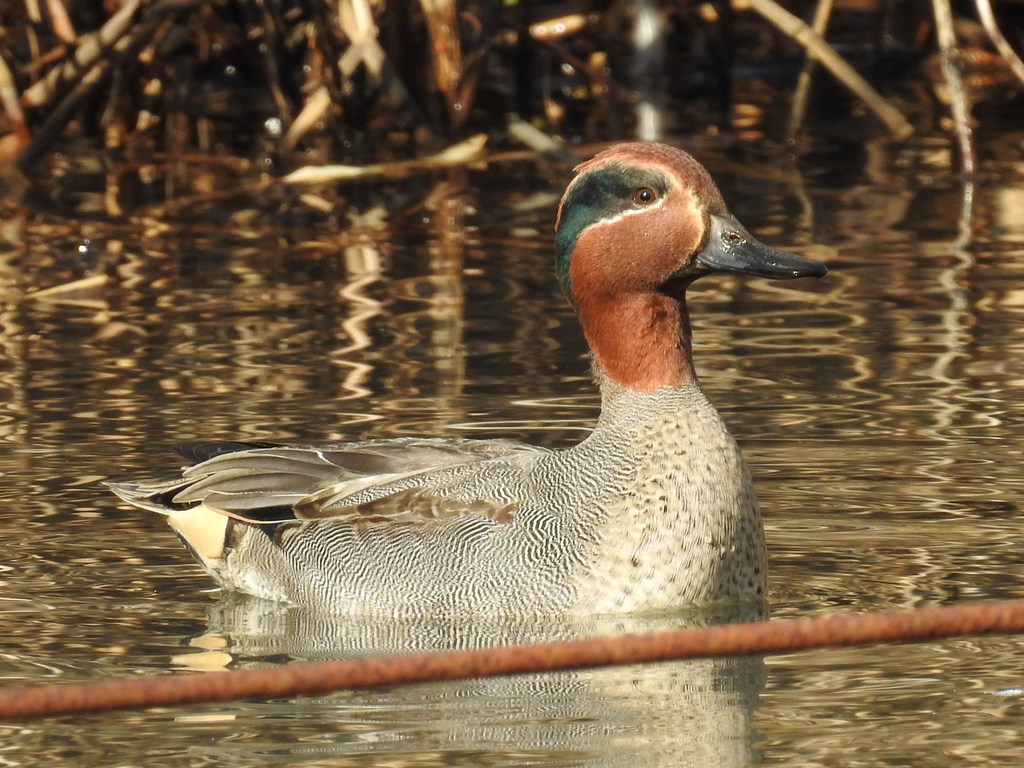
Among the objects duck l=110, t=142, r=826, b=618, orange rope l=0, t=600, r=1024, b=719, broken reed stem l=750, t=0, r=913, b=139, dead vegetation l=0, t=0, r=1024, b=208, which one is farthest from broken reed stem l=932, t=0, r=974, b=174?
orange rope l=0, t=600, r=1024, b=719

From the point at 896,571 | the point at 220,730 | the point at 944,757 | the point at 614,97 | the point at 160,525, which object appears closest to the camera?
the point at 944,757

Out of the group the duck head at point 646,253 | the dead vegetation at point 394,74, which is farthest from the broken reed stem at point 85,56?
the duck head at point 646,253

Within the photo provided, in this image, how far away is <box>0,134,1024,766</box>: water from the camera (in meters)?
4.58

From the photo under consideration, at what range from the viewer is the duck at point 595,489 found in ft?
17.7

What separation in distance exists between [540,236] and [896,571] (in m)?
5.64

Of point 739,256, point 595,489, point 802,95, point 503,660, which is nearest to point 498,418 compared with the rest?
point 595,489

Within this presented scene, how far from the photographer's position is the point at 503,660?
89.0 inches

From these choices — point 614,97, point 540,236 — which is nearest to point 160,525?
point 540,236

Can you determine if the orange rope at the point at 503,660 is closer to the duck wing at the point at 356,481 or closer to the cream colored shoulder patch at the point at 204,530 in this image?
the duck wing at the point at 356,481

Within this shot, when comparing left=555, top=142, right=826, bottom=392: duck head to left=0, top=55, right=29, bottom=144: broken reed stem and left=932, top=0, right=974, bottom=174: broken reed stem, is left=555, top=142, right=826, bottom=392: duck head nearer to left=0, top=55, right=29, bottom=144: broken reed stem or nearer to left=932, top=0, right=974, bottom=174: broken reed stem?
left=932, top=0, right=974, bottom=174: broken reed stem

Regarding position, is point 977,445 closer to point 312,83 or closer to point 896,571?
point 896,571

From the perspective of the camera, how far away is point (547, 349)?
8586 mm

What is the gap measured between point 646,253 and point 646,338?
0.26 m

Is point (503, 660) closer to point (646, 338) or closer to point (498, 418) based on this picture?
point (646, 338)
